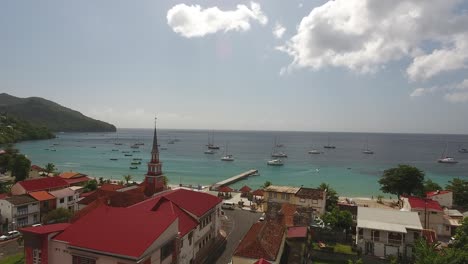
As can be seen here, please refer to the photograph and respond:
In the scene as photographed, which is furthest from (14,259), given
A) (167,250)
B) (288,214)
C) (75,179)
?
(75,179)

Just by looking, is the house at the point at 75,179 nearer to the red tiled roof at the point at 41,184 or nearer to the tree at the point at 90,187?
the tree at the point at 90,187

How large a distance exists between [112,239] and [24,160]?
5638cm

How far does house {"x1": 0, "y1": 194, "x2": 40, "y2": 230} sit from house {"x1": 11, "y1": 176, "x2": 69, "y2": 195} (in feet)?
8.12

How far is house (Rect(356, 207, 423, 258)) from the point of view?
31.5m

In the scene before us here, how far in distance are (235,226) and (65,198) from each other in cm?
2688

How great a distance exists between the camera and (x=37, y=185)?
46406 mm

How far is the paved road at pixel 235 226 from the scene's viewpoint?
1256 inches

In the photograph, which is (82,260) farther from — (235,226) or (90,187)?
(90,187)

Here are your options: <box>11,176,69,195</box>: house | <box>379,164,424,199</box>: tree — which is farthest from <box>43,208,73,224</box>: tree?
<box>379,164,424,199</box>: tree

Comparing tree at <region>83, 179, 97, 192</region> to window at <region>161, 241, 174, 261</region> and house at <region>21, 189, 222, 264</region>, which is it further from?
window at <region>161, 241, 174, 261</region>

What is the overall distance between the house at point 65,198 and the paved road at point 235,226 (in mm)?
22959

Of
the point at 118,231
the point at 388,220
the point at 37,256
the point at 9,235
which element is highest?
the point at 118,231

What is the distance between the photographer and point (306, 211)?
127 ft

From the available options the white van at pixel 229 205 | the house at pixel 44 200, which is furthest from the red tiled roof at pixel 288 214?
the house at pixel 44 200
